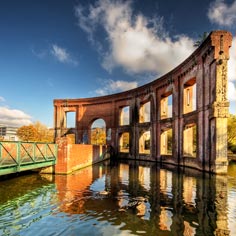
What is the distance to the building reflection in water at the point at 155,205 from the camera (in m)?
5.39

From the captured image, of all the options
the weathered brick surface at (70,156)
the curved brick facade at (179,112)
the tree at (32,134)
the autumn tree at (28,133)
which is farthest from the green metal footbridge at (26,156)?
the autumn tree at (28,133)

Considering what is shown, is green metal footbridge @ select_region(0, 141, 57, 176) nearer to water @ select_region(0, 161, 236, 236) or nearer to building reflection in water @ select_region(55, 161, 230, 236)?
water @ select_region(0, 161, 236, 236)

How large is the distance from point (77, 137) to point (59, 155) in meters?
19.5

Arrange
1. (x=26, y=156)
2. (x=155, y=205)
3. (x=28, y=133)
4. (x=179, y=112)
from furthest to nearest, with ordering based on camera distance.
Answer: (x=28, y=133)
(x=179, y=112)
(x=26, y=156)
(x=155, y=205)

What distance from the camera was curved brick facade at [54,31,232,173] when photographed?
14562 millimetres

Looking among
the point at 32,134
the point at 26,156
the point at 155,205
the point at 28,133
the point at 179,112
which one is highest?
the point at 179,112

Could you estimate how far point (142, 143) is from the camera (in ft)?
90.0

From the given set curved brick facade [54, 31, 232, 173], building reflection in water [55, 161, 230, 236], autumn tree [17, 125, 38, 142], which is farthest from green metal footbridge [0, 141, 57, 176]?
autumn tree [17, 125, 38, 142]

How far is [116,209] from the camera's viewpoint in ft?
21.9

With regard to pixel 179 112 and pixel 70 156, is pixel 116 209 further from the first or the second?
pixel 179 112

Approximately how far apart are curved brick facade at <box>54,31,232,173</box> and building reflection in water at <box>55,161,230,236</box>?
16.7 ft

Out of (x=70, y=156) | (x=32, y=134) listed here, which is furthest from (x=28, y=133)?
(x=70, y=156)

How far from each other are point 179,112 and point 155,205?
14.1 m

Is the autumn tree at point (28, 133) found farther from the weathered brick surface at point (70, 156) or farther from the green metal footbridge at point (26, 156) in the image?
the green metal footbridge at point (26, 156)
